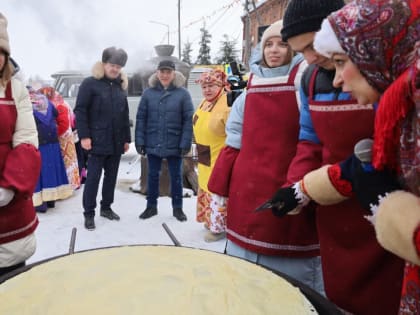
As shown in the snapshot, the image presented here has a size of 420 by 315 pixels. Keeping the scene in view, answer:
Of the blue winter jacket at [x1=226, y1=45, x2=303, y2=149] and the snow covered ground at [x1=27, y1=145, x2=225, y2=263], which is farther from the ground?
the blue winter jacket at [x1=226, y1=45, x2=303, y2=149]

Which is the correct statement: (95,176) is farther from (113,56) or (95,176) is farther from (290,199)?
(290,199)

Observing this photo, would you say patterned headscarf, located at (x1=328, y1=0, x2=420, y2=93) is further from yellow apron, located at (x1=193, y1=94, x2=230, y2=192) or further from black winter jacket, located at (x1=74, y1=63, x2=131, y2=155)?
black winter jacket, located at (x1=74, y1=63, x2=131, y2=155)

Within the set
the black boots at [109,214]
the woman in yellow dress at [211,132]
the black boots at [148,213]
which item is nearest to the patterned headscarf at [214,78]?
the woman in yellow dress at [211,132]

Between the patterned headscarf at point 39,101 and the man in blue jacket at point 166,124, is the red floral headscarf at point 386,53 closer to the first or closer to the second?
the man in blue jacket at point 166,124

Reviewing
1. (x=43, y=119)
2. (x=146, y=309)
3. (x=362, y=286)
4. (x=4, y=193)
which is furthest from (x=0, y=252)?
(x=43, y=119)

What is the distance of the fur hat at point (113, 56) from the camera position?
4133 mm

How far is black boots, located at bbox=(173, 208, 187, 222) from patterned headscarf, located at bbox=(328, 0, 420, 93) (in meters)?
3.77

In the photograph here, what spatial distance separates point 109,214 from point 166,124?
1.25m

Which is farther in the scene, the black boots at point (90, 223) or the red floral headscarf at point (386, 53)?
the black boots at point (90, 223)

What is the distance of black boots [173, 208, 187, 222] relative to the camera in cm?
458

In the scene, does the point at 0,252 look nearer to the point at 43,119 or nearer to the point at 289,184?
the point at 289,184

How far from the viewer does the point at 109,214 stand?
4.63 m

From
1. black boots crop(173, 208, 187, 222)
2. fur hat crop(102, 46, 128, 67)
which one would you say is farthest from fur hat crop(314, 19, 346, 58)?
black boots crop(173, 208, 187, 222)

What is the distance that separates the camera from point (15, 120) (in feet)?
6.25
